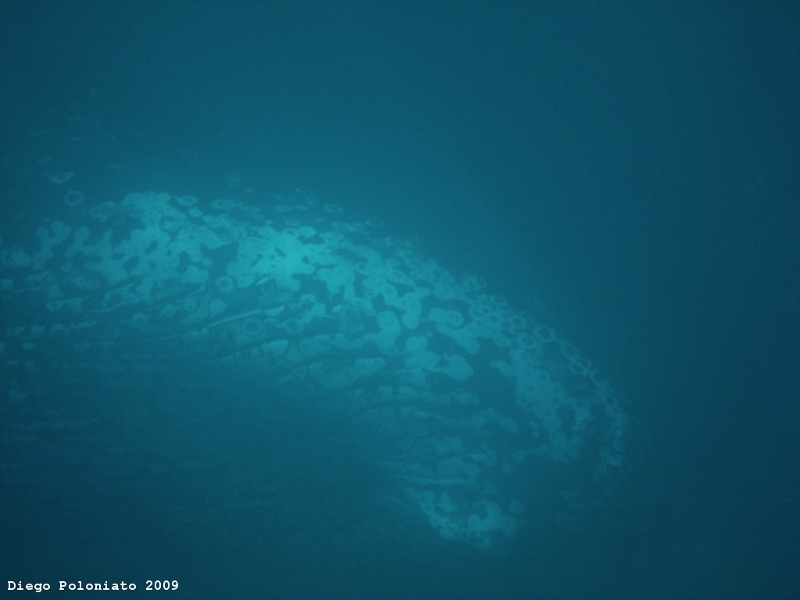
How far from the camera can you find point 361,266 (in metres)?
1.01

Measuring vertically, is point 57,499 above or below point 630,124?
below

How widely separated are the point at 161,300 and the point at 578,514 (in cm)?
103

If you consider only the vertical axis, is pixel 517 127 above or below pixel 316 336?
above

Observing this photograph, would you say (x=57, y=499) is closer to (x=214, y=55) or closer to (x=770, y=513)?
(x=214, y=55)

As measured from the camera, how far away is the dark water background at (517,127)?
3.37 ft

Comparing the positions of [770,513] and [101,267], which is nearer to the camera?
[101,267]

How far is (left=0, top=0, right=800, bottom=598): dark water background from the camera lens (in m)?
1.03

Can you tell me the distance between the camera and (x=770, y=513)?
1094mm

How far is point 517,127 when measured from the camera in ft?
3.38

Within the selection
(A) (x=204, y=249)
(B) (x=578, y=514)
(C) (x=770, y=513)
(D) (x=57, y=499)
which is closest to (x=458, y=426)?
(B) (x=578, y=514)

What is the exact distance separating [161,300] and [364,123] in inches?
23.1

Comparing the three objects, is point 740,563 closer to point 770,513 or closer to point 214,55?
point 770,513

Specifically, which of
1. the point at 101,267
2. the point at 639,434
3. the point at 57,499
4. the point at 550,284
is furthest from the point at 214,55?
the point at 639,434

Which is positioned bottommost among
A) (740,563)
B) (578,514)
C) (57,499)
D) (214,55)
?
(740,563)
